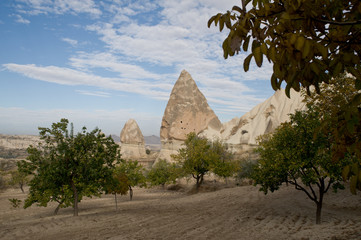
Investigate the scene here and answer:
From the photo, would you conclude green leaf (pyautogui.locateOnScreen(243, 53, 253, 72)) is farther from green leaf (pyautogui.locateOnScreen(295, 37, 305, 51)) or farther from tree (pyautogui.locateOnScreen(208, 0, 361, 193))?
green leaf (pyautogui.locateOnScreen(295, 37, 305, 51))

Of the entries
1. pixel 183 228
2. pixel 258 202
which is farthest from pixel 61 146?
pixel 258 202

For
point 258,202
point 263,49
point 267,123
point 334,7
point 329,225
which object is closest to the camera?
point 263,49

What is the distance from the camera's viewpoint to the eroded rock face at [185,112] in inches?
2749

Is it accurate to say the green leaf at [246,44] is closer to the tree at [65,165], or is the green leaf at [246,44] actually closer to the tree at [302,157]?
the tree at [302,157]

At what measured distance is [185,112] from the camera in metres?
71.2

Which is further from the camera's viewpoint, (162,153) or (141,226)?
(162,153)

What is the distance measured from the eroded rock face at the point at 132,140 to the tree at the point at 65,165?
66464mm

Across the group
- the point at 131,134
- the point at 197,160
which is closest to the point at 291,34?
the point at 197,160

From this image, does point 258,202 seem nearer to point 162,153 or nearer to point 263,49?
point 263,49

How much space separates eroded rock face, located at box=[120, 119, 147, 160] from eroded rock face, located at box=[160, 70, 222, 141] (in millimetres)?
15105

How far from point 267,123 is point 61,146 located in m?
55.7

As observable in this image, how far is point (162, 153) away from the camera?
64.6 meters

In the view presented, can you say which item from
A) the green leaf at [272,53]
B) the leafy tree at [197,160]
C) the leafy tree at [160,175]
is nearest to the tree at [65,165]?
the leafy tree at [197,160]

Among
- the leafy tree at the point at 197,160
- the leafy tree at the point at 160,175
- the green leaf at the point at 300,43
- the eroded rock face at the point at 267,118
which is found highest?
the eroded rock face at the point at 267,118
